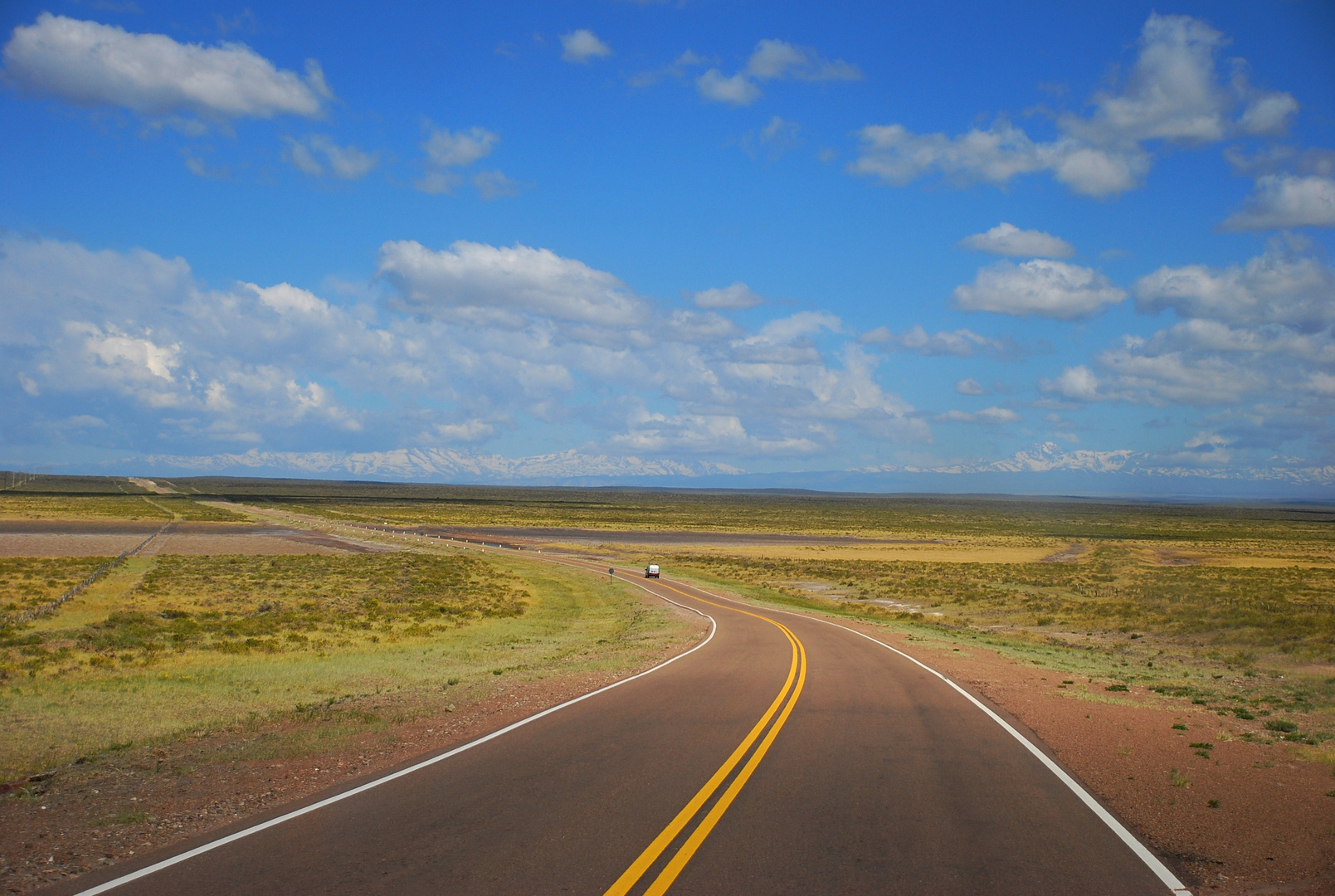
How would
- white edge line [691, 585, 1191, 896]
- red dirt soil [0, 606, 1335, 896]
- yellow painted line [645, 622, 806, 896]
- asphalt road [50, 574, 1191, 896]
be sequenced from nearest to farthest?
yellow painted line [645, 622, 806, 896] < asphalt road [50, 574, 1191, 896] < white edge line [691, 585, 1191, 896] < red dirt soil [0, 606, 1335, 896]

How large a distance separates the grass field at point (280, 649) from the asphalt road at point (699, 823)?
354 cm

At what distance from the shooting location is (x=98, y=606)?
30.6 meters

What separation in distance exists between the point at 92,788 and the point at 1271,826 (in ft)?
40.6

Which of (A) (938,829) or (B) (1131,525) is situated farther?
(B) (1131,525)

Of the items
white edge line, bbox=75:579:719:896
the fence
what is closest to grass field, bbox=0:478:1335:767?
the fence

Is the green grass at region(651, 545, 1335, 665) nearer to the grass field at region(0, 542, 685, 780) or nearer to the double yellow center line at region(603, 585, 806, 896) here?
the grass field at region(0, 542, 685, 780)

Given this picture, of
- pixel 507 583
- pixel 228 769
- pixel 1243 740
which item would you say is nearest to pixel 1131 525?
pixel 507 583

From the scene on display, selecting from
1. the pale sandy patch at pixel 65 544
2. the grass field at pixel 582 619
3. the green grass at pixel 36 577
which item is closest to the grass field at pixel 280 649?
the grass field at pixel 582 619

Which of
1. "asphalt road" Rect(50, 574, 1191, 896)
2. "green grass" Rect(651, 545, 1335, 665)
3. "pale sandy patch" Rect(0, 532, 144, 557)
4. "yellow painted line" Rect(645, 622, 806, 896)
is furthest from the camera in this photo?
"pale sandy patch" Rect(0, 532, 144, 557)

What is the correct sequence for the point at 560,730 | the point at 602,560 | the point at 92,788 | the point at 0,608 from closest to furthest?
the point at 92,788, the point at 560,730, the point at 0,608, the point at 602,560

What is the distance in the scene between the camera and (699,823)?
7.58m

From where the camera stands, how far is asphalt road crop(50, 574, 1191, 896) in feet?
20.7

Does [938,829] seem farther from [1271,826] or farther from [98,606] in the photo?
[98,606]

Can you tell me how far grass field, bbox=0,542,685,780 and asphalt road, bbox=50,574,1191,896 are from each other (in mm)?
3538
